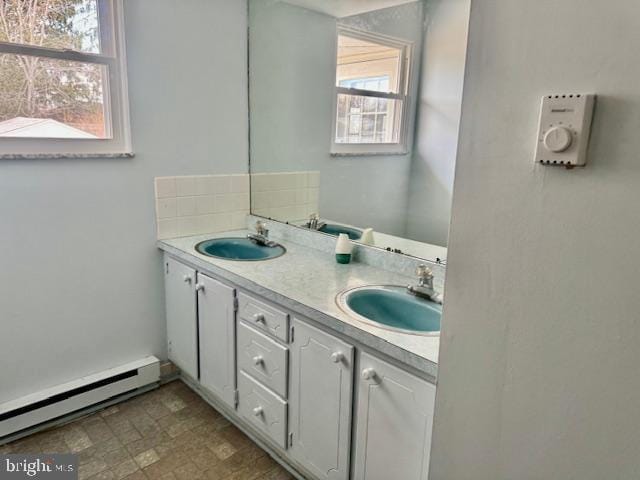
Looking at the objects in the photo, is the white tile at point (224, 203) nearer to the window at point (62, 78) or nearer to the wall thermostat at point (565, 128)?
the window at point (62, 78)

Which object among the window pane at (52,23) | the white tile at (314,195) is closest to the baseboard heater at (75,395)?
the white tile at (314,195)

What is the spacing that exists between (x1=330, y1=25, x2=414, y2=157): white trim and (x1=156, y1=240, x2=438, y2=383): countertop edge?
2.88 ft

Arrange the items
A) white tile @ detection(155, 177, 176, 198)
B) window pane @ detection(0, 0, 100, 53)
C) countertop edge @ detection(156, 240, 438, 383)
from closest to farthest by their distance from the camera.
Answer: countertop edge @ detection(156, 240, 438, 383) → window pane @ detection(0, 0, 100, 53) → white tile @ detection(155, 177, 176, 198)

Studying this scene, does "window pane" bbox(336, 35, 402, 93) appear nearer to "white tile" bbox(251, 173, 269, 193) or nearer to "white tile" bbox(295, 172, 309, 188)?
"white tile" bbox(295, 172, 309, 188)

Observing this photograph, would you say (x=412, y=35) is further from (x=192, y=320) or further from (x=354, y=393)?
(x=192, y=320)

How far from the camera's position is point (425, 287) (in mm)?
1686

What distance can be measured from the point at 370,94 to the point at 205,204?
1.15 m

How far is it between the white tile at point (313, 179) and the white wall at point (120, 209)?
515 millimetres

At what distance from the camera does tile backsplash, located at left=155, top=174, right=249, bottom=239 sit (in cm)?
246

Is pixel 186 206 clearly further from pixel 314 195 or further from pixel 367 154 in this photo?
pixel 367 154

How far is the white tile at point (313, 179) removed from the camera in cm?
247

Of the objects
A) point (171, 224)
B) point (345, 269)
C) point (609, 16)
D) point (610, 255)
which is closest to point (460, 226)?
point (610, 255)

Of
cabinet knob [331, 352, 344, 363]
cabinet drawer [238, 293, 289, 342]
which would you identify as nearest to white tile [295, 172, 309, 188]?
cabinet drawer [238, 293, 289, 342]

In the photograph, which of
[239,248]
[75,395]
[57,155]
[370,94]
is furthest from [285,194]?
[75,395]
